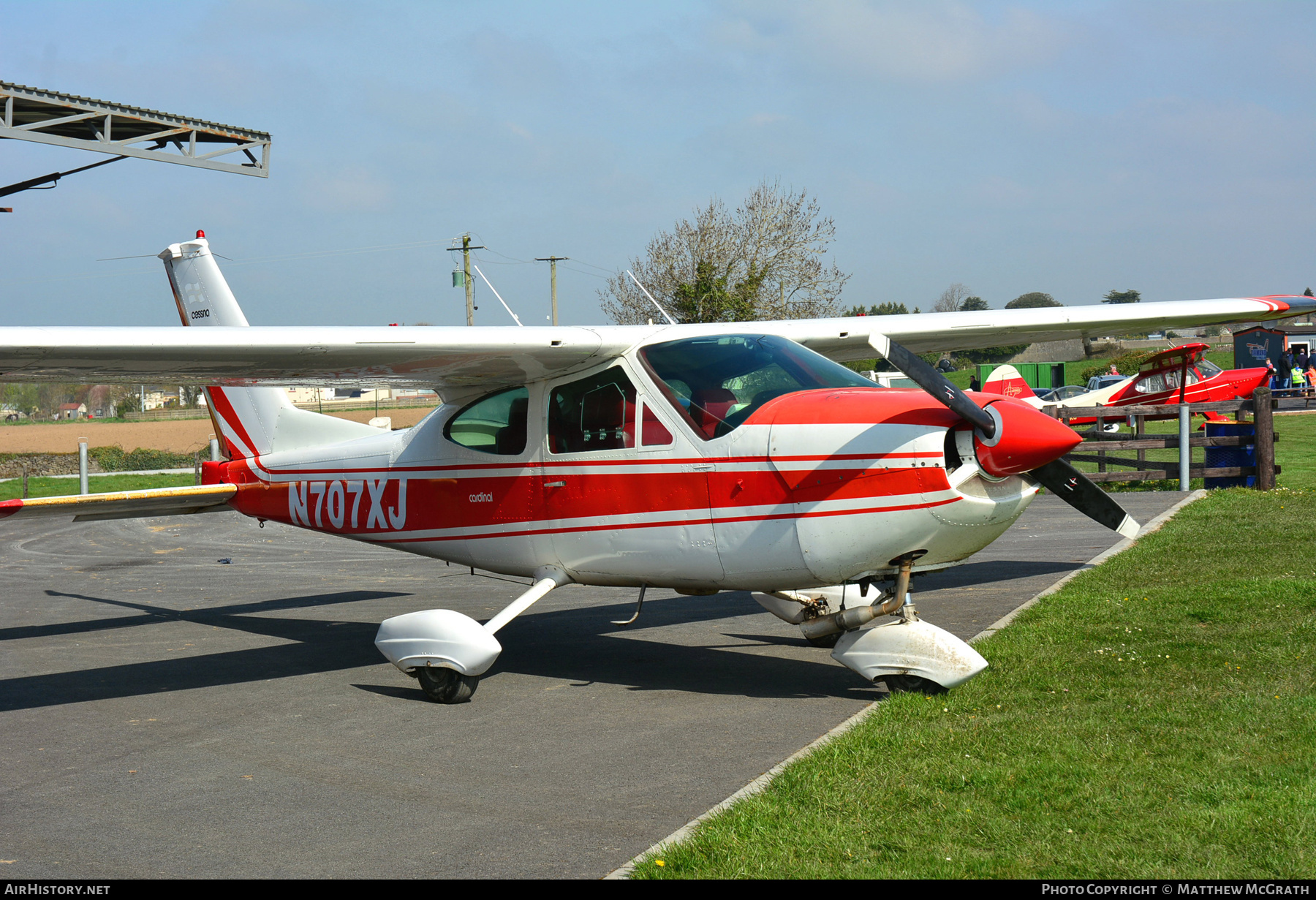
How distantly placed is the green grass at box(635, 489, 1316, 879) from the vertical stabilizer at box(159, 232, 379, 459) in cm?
560

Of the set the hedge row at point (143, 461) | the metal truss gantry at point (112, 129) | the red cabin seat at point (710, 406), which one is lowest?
the hedge row at point (143, 461)

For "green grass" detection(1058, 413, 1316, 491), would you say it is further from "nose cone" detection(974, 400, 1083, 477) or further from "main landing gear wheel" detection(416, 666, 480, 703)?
"main landing gear wheel" detection(416, 666, 480, 703)

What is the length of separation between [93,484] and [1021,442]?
25026 millimetres

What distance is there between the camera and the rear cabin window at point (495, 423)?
738 cm

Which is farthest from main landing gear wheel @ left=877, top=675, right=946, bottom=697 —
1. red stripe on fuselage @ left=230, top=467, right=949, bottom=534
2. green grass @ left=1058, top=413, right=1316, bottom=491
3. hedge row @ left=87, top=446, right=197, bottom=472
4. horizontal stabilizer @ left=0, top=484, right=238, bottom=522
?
hedge row @ left=87, top=446, right=197, bottom=472

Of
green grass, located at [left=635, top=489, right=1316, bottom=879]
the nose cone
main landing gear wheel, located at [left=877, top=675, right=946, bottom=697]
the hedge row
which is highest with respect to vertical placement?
the nose cone

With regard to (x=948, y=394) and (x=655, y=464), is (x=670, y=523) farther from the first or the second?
(x=948, y=394)

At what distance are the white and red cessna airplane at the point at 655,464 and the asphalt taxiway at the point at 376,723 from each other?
2.18ft

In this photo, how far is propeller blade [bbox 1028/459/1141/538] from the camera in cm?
661

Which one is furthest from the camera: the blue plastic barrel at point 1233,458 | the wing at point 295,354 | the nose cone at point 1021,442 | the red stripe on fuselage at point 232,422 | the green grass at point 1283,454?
the green grass at point 1283,454

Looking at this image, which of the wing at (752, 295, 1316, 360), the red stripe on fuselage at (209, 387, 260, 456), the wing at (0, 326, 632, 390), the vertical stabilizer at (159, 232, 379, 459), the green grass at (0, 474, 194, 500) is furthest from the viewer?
the green grass at (0, 474, 194, 500)

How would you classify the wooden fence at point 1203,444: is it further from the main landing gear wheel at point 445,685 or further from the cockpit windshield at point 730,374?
the main landing gear wheel at point 445,685

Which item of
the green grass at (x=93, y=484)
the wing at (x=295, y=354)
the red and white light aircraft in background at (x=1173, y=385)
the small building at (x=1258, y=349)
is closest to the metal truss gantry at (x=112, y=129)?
the green grass at (x=93, y=484)

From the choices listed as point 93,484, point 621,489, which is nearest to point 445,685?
point 621,489
